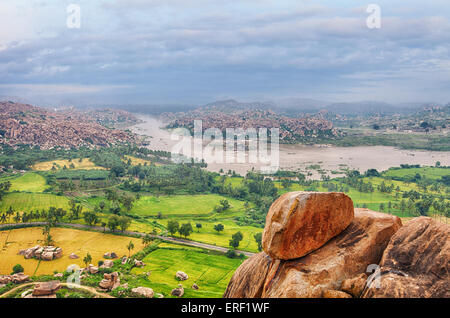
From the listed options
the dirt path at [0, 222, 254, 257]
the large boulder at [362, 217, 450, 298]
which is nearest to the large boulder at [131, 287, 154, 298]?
the dirt path at [0, 222, 254, 257]

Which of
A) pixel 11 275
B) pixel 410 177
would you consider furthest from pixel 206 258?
pixel 410 177

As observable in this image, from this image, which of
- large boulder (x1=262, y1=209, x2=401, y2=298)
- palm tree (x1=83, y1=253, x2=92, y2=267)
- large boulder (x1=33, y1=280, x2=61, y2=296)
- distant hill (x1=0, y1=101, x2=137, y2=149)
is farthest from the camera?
distant hill (x1=0, y1=101, x2=137, y2=149)

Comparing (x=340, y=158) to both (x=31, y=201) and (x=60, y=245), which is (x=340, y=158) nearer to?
(x=31, y=201)

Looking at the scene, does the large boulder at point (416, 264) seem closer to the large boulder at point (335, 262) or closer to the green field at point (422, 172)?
the large boulder at point (335, 262)

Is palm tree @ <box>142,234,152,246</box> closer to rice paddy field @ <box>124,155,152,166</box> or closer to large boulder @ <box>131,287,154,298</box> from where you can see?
large boulder @ <box>131,287,154,298</box>

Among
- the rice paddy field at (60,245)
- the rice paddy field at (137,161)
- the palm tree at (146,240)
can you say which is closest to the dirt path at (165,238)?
the rice paddy field at (60,245)

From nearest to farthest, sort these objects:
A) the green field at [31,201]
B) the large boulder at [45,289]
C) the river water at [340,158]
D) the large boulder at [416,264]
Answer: the large boulder at [416,264], the large boulder at [45,289], the green field at [31,201], the river water at [340,158]
